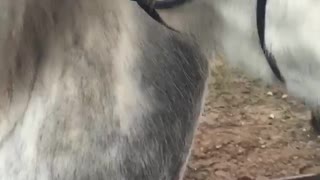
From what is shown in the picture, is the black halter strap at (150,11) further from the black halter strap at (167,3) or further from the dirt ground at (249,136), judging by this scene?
the dirt ground at (249,136)

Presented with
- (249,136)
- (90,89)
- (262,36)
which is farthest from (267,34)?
(249,136)

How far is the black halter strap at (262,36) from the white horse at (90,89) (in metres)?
A: 0.10

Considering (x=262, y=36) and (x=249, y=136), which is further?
(x=249, y=136)

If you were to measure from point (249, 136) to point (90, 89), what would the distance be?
24.5 inches

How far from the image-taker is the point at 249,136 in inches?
45.3

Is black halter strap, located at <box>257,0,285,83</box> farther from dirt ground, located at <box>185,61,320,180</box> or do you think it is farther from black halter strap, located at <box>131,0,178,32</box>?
dirt ground, located at <box>185,61,320,180</box>

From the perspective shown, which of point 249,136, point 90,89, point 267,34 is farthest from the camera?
point 249,136

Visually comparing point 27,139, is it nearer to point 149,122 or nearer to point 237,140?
point 149,122

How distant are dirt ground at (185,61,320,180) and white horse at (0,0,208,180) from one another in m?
0.47

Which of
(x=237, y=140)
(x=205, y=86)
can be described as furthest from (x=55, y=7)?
(x=237, y=140)

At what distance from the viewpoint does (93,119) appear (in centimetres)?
57

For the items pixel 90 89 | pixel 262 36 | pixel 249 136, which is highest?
pixel 262 36

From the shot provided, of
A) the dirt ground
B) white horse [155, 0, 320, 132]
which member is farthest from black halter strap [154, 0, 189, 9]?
the dirt ground

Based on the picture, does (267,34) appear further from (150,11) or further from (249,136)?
(249,136)
